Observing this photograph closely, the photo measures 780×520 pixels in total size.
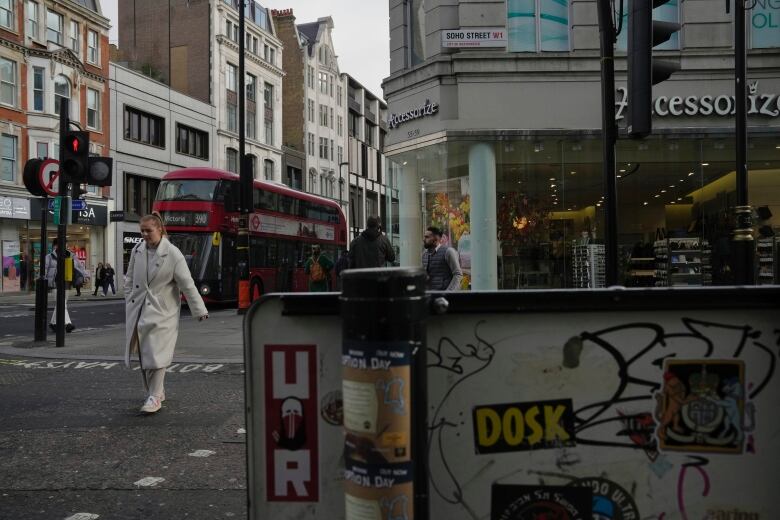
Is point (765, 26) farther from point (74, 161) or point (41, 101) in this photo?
point (41, 101)

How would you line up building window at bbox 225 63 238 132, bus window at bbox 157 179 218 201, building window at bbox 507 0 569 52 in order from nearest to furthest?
building window at bbox 507 0 569 52 → bus window at bbox 157 179 218 201 → building window at bbox 225 63 238 132

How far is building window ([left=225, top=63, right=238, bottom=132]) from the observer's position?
168ft

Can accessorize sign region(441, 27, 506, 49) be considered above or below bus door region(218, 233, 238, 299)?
above

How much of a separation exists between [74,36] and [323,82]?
32969 mm

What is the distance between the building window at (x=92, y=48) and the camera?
38.0m

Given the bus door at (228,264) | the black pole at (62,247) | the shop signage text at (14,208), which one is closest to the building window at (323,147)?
the shop signage text at (14,208)

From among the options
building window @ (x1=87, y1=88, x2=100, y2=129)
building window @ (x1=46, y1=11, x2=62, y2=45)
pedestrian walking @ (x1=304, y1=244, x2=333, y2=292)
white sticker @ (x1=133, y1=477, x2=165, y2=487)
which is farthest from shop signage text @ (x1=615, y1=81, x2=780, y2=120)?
building window @ (x1=87, y1=88, x2=100, y2=129)

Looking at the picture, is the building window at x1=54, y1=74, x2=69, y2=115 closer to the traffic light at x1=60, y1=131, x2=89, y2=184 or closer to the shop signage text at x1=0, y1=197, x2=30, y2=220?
the shop signage text at x1=0, y1=197, x2=30, y2=220

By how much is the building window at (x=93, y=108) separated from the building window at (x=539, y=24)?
28249mm

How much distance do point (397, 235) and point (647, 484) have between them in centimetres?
1618

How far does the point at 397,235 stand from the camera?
18453 mm

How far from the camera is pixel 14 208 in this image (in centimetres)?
3259

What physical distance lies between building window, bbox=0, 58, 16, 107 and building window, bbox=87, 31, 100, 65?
5039 millimetres

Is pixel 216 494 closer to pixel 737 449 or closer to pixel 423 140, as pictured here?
pixel 737 449
